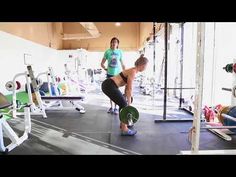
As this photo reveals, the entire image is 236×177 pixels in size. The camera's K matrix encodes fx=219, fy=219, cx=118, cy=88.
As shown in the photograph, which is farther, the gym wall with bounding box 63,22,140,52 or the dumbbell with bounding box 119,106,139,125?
the gym wall with bounding box 63,22,140,52

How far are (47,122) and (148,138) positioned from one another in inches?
66.2

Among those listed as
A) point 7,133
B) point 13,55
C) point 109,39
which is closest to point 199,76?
point 7,133

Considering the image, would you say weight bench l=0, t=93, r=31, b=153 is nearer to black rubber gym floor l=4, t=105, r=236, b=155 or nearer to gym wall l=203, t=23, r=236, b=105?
black rubber gym floor l=4, t=105, r=236, b=155

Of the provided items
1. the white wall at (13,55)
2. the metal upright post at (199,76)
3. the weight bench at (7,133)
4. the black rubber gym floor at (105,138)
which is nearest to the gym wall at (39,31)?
the white wall at (13,55)

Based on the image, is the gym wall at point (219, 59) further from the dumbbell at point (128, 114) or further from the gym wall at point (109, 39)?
the gym wall at point (109, 39)

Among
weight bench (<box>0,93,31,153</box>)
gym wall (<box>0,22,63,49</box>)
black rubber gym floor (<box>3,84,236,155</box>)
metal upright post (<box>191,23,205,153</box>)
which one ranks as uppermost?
gym wall (<box>0,22,63,49</box>)

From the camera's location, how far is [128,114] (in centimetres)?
247

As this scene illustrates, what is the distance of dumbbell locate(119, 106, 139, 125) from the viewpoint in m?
2.46

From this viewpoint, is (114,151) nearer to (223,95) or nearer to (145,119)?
(145,119)

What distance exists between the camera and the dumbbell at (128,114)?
246 centimetres

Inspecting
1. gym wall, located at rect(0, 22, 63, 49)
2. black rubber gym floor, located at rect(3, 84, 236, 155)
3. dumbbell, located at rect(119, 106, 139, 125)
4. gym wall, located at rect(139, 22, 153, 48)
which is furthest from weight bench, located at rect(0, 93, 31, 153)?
gym wall, located at rect(139, 22, 153, 48)
